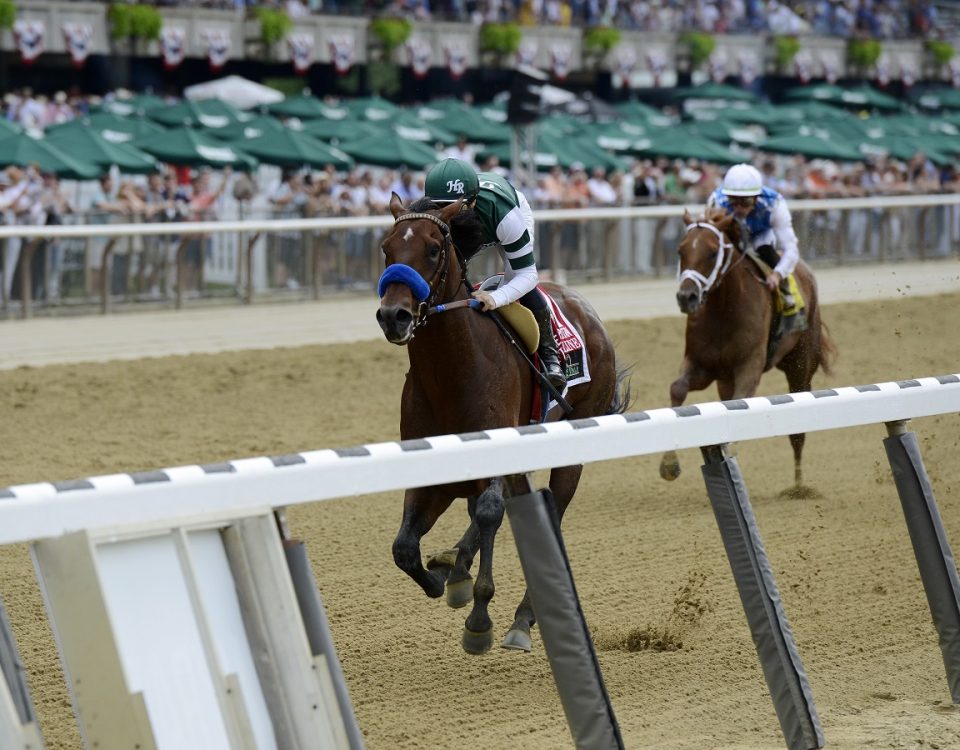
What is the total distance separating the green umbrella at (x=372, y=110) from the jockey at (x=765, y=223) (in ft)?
46.1

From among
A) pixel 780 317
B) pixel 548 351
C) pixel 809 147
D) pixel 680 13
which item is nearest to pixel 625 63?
pixel 680 13

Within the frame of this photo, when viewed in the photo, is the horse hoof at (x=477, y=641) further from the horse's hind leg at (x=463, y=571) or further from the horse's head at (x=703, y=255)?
the horse's head at (x=703, y=255)

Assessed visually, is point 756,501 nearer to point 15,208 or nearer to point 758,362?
point 758,362

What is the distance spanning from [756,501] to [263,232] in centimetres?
729

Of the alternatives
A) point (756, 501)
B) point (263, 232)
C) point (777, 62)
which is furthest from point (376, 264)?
point (777, 62)

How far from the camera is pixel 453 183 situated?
204 inches

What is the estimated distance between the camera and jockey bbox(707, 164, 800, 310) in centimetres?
844

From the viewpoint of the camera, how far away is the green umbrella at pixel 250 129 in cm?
1850

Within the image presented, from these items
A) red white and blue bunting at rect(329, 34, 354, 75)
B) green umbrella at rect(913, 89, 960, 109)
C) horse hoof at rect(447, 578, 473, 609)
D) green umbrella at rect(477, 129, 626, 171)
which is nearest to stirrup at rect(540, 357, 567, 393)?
horse hoof at rect(447, 578, 473, 609)

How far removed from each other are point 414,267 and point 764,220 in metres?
4.19

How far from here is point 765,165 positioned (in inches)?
856

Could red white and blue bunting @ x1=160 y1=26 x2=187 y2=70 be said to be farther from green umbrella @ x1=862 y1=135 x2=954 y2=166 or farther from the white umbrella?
green umbrella @ x1=862 y1=135 x2=954 y2=166

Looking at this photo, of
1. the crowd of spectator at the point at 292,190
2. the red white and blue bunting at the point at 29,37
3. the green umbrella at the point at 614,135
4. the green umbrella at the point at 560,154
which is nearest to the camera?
the crowd of spectator at the point at 292,190

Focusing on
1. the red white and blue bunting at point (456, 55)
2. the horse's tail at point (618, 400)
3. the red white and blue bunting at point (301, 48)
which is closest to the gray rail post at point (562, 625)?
the horse's tail at point (618, 400)
